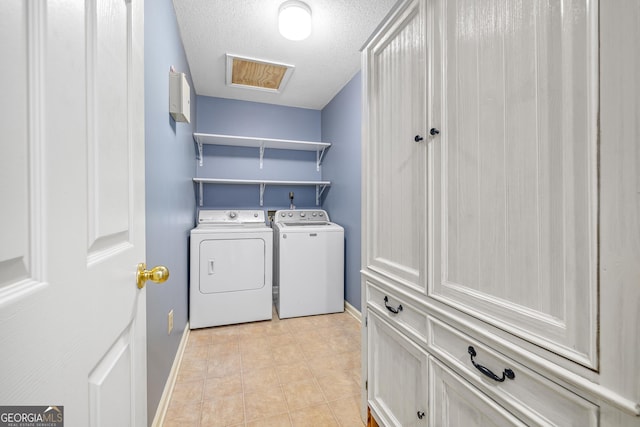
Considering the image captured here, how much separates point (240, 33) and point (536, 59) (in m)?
1.98

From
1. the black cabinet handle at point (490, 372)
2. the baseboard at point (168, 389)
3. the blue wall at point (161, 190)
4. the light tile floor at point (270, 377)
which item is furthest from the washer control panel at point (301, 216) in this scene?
the black cabinet handle at point (490, 372)

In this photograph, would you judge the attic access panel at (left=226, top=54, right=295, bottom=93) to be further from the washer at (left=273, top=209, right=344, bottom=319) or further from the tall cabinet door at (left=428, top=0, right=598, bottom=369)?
the tall cabinet door at (left=428, top=0, right=598, bottom=369)

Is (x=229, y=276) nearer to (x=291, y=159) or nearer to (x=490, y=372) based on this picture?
(x=291, y=159)

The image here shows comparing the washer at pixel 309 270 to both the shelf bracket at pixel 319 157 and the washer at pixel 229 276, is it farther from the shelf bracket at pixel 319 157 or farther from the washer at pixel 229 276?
the shelf bracket at pixel 319 157

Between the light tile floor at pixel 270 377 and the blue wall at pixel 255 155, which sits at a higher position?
the blue wall at pixel 255 155

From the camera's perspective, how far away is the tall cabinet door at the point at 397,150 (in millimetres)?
986

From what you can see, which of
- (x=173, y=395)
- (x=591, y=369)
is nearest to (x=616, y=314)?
(x=591, y=369)

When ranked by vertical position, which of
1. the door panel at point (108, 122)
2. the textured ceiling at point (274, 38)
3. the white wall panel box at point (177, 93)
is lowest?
the door panel at point (108, 122)

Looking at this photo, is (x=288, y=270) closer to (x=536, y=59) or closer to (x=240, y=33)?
(x=240, y=33)

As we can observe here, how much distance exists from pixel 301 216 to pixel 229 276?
3.62ft

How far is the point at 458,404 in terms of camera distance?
825 millimetres

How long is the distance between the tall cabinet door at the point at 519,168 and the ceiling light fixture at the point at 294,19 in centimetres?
110

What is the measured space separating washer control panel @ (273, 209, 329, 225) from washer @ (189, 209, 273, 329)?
1.71 feet

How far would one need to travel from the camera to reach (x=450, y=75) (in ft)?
2.79
